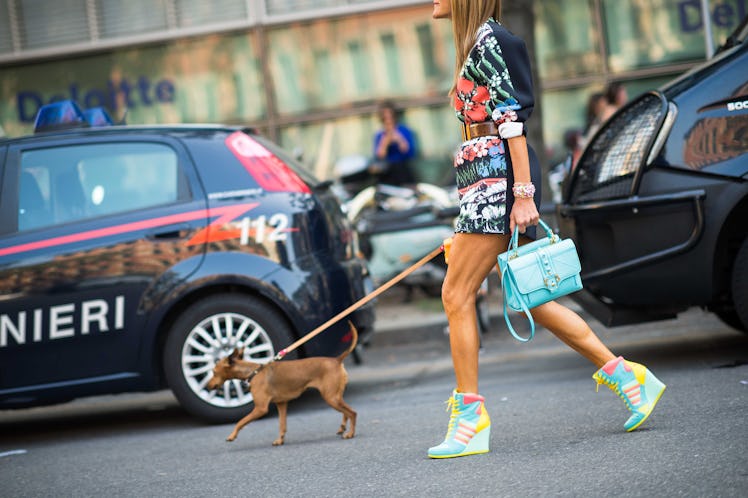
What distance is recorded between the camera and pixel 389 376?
7.71m

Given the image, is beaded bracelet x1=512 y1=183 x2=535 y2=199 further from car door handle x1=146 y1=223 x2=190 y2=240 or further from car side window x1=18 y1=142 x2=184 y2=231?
car side window x1=18 y1=142 x2=184 y2=231

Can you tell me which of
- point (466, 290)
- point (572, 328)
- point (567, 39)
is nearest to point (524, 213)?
point (466, 290)

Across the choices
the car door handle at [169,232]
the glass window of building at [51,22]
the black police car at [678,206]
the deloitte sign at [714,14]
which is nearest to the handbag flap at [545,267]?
the black police car at [678,206]

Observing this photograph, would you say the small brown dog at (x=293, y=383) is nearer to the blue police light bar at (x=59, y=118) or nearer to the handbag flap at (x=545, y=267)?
the handbag flap at (x=545, y=267)

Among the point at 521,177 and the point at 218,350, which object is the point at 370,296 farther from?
the point at 521,177

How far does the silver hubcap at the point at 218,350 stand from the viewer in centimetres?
617

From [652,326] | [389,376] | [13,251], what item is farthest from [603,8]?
[13,251]

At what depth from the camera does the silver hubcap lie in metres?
6.17

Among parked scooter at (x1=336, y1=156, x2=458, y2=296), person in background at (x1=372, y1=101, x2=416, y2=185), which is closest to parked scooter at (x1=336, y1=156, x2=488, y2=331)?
parked scooter at (x1=336, y1=156, x2=458, y2=296)

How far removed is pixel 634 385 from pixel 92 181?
133 inches

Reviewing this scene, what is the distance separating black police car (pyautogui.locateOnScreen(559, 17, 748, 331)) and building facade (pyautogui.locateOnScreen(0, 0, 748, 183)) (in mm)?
6406

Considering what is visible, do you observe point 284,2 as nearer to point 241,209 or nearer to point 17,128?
point 17,128

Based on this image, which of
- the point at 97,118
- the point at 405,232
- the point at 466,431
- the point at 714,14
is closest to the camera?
the point at 466,431

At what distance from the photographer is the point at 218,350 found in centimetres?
618
